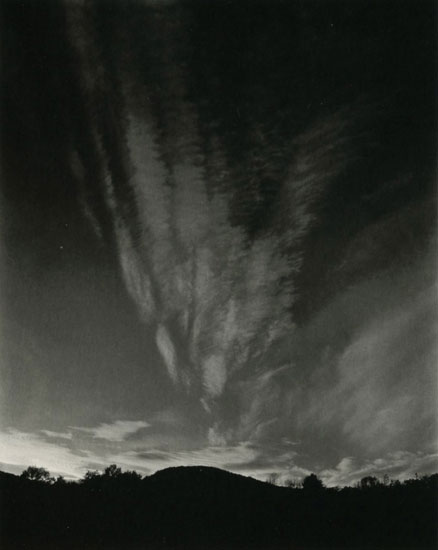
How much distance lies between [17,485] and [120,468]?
52.7m

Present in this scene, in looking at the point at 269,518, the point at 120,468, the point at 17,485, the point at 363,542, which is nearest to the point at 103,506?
the point at 17,485

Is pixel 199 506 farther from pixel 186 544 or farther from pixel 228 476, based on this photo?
pixel 228 476

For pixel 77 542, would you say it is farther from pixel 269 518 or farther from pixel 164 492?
pixel 164 492

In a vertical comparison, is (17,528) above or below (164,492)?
below

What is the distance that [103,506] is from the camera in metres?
35.2

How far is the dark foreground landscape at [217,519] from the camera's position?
24.2 m

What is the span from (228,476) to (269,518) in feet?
111

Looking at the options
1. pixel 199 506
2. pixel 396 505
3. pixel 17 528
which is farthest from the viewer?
pixel 199 506

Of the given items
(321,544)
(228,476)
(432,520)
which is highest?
(228,476)

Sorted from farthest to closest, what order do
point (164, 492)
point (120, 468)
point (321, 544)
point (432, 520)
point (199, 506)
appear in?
1. point (120, 468)
2. point (164, 492)
3. point (199, 506)
4. point (432, 520)
5. point (321, 544)

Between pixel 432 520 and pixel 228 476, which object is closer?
pixel 432 520

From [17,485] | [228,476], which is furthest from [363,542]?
[228,476]

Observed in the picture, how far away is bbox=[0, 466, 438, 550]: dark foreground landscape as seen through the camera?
24.2 m

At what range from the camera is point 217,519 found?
116 feet
